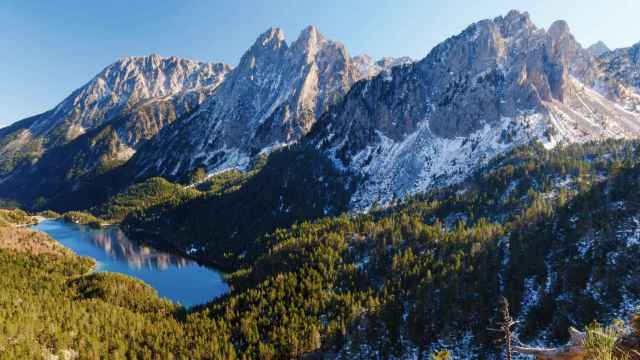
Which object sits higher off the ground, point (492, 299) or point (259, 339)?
point (259, 339)

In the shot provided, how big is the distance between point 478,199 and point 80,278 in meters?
146

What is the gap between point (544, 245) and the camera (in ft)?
339

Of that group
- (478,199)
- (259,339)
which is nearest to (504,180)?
(478,199)

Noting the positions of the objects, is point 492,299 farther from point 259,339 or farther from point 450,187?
point 450,187

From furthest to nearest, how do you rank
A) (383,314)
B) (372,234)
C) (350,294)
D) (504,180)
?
1. (504,180)
2. (372,234)
3. (350,294)
4. (383,314)

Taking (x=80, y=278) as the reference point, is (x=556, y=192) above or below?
below

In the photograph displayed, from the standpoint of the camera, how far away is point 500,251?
109188mm

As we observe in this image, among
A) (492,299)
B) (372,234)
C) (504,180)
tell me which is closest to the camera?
(492,299)

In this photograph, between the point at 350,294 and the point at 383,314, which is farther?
the point at 350,294

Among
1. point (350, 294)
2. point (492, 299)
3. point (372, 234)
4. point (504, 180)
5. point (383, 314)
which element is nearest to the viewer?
point (492, 299)

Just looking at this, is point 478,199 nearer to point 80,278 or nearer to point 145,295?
point 145,295

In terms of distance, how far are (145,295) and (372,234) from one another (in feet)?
260

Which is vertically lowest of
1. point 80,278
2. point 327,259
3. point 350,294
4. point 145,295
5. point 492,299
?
point 492,299

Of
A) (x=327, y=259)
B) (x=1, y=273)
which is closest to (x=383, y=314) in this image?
(x=327, y=259)
